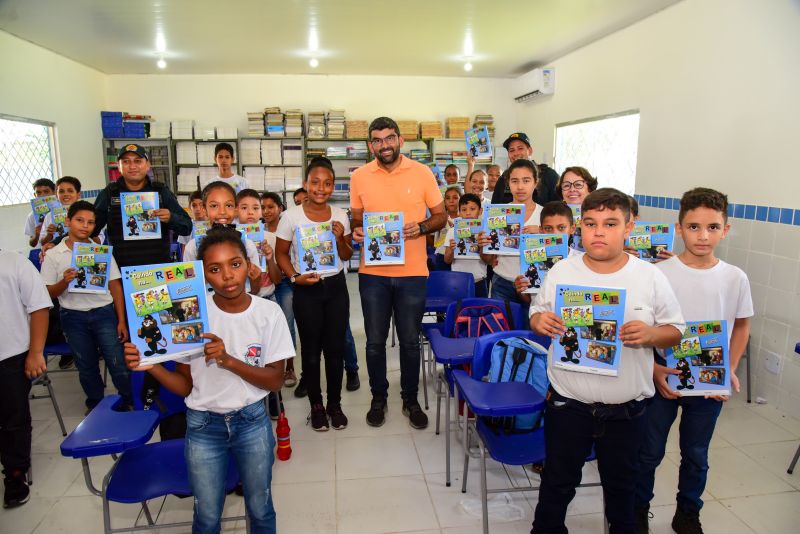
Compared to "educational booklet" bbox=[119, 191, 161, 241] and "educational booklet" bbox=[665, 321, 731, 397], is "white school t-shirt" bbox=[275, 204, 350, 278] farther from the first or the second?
"educational booklet" bbox=[665, 321, 731, 397]

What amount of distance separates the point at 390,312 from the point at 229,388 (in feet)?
4.98

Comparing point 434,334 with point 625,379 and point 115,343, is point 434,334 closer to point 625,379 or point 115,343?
point 625,379

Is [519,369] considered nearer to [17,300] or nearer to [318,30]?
[17,300]

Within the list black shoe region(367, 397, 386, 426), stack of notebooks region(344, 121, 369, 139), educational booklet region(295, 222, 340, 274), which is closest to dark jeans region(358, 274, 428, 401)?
black shoe region(367, 397, 386, 426)

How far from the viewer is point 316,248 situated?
2.87 metres

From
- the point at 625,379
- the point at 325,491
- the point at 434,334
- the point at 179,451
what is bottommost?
the point at 325,491

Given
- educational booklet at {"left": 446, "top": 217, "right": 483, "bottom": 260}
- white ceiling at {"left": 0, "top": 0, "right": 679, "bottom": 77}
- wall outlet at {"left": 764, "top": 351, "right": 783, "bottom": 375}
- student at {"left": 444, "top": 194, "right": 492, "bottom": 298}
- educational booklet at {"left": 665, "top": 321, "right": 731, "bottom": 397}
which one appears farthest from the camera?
white ceiling at {"left": 0, "top": 0, "right": 679, "bottom": 77}

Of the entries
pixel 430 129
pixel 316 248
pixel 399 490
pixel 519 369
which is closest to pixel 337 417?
pixel 399 490

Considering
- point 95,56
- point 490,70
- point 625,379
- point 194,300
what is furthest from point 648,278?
point 95,56

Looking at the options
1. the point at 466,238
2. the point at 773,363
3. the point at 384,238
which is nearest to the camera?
the point at 384,238

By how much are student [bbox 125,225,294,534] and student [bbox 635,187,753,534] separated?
153 cm

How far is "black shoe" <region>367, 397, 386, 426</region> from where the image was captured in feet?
10.6

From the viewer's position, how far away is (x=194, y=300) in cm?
164

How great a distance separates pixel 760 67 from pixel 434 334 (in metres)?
3.19
